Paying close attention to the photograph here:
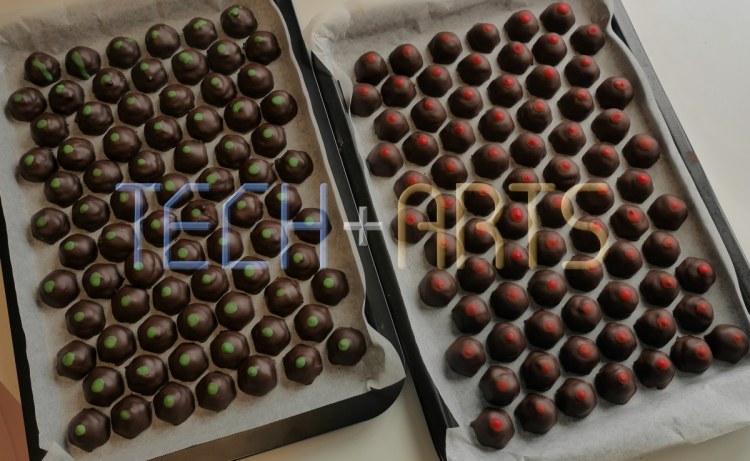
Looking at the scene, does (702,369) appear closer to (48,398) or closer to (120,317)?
(120,317)

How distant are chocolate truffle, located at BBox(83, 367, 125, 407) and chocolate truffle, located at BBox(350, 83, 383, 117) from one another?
0.68m

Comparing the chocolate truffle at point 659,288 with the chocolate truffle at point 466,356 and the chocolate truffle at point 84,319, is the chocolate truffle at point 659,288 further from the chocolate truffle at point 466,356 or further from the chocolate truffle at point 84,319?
the chocolate truffle at point 84,319

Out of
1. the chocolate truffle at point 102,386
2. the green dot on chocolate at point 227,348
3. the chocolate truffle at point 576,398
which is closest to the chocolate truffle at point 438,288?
the chocolate truffle at point 576,398

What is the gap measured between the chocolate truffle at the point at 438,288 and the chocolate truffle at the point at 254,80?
0.50 metres

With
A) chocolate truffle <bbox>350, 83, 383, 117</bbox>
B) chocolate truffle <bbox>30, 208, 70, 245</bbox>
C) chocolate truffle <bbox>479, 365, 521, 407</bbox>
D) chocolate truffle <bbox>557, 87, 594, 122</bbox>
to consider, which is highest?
chocolate truffle <bbox>350, 83, 383, 117</bbox>

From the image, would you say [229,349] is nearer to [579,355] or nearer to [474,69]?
[579,355]

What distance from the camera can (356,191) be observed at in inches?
52.7

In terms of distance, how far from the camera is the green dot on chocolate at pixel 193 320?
123 centimetres

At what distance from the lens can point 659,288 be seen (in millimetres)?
1277

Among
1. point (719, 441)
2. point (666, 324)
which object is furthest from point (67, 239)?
point (719, 441)

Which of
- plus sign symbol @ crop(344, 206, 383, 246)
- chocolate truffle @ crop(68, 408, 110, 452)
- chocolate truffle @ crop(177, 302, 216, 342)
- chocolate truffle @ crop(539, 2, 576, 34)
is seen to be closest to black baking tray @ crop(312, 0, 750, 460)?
plus sign symbol @ crop(344, 206, 383, 246)

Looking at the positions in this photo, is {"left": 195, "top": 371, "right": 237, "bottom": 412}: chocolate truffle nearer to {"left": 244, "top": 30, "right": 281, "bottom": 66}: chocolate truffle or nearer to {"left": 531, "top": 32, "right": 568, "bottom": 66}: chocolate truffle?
{"left": 244, "top": 30, "right": 281, "bottom": 66}: chocolate truffle

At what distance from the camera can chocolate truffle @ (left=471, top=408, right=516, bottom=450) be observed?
1175 millimetres

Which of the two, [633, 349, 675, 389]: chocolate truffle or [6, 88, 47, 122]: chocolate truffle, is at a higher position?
[6, 88, 47, 122]: chocolate truffle
